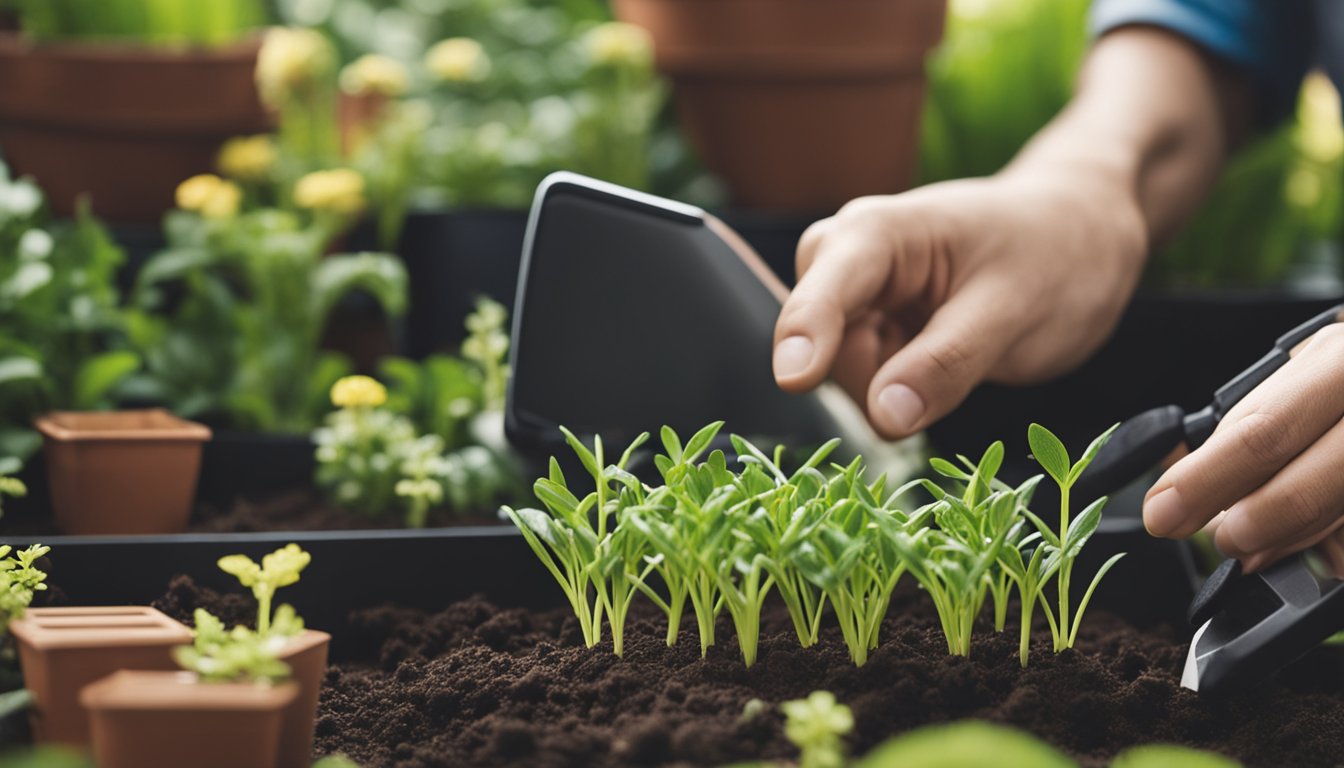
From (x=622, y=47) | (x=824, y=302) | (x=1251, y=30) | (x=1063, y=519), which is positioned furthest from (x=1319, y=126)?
(x=1063, y=519)

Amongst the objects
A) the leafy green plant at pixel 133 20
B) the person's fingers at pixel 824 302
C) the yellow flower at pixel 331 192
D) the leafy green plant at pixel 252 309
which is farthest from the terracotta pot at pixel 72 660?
the leafy green plant at pixel 133 20

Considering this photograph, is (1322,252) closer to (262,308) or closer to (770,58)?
(770,58)

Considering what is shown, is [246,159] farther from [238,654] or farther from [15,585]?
[238,654]

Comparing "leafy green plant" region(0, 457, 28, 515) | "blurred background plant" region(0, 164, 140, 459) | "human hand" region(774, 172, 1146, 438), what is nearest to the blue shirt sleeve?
"human hand" region(774, 172, 1146, 438)

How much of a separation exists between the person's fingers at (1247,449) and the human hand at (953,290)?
26 cm

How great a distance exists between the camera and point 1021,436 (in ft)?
5.69

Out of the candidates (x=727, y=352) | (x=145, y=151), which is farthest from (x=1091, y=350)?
(x=145, y=151)

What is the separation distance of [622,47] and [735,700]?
4.40 feet

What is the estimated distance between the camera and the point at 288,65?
186 cm

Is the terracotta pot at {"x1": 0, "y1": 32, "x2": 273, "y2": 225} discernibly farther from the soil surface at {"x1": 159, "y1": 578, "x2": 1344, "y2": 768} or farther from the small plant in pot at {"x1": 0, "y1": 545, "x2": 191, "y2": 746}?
the small plant in pot at {"x1": 0, "y1": 545, "x2": 191, "y2": 746}

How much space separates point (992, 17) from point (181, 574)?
1.72m

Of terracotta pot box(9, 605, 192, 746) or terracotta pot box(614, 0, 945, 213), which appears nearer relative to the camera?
terracotta pot box(9, 605, 192, 746)

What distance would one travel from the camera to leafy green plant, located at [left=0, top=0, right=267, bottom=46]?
5.51 feet

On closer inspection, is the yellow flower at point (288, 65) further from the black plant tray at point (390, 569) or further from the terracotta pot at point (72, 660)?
the terracotta pot at point (72, 660)
